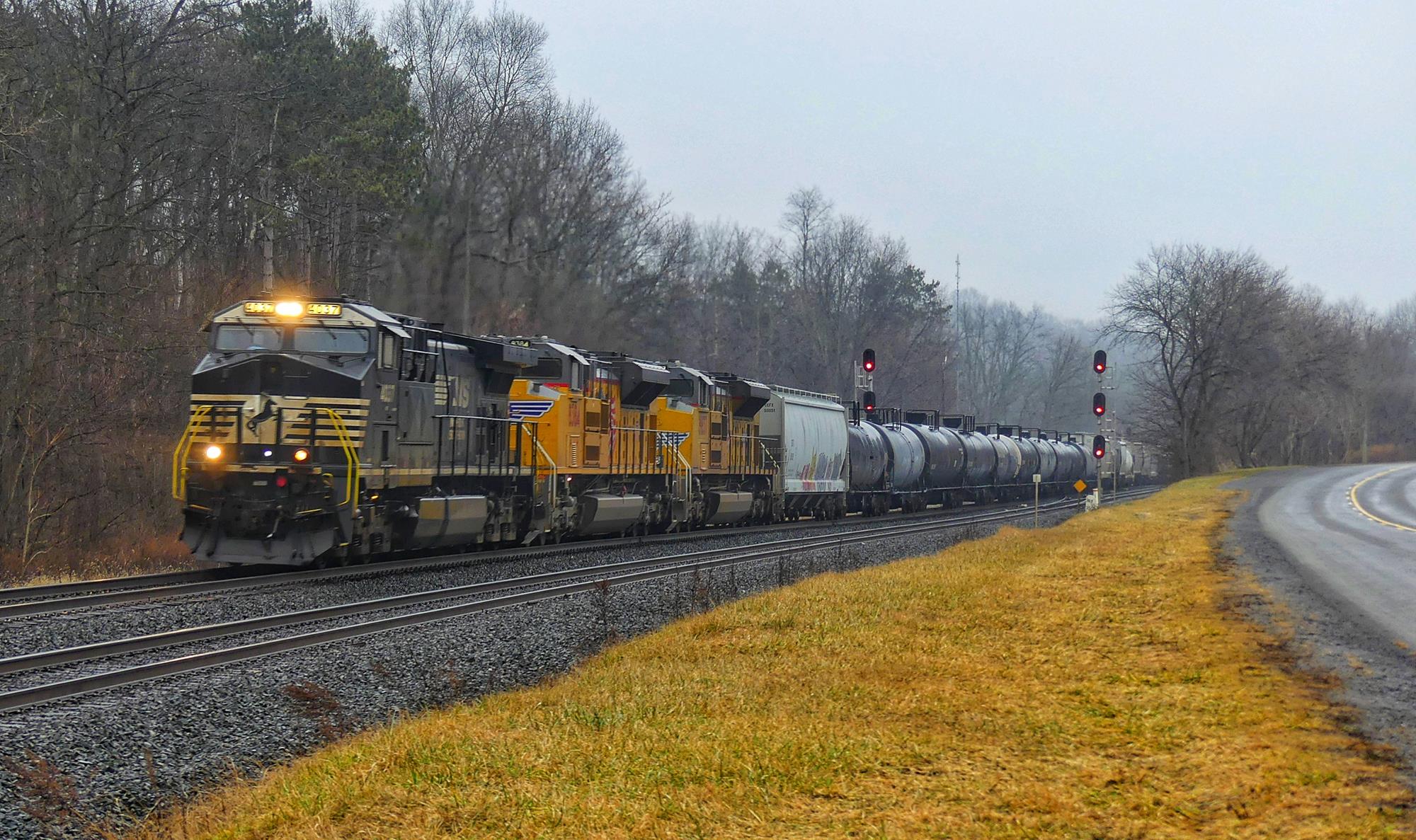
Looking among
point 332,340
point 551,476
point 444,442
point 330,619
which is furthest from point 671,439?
point 330,619

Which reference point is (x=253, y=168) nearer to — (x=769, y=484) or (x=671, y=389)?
(x=671, y=389)

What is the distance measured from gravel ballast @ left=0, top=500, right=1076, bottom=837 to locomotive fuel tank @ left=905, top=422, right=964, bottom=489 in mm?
27963

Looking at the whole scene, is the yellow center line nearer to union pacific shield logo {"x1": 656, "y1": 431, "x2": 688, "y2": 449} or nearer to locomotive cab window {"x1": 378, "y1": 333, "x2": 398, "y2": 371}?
union pacific shield logo {"x1": 656, "y1": 431, "x2": 688, "y2": 449}

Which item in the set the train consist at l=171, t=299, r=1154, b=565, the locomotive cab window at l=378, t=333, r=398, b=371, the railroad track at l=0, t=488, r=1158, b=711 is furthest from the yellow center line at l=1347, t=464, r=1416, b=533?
the locomotive cab window at l=378, t=333, r=398, b=371

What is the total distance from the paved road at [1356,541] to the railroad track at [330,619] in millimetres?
7950

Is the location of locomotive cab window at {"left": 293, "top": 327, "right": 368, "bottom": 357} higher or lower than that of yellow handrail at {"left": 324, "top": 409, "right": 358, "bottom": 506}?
higher

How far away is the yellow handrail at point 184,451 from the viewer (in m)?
15.9

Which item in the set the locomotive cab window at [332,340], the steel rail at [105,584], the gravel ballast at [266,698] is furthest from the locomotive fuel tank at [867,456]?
the steel rail at [105,584]

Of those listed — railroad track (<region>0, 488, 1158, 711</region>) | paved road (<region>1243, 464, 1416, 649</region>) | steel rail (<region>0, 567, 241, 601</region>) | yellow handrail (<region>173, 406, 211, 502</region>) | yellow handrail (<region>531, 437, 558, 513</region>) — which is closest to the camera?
railroad track (<region>0, 488, 1158, 711</region>)

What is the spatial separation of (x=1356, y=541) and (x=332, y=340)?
17.1 meters

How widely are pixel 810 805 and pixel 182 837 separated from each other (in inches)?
118

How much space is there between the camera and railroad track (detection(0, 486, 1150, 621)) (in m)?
12.9

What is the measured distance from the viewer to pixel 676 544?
2458cm

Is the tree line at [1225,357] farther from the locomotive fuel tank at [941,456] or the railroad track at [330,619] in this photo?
the railroad track at [330,619]
